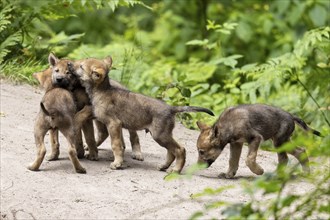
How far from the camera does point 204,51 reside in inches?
731

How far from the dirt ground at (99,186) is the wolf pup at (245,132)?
9.6 inches

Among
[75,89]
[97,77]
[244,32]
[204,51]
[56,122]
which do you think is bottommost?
[204,51]

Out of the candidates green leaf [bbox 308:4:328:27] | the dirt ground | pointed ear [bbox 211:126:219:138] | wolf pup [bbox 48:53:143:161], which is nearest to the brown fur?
wolf pup [bbox 48:53:143:161]

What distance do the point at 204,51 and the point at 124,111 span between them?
9.96 metres

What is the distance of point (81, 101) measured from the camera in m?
9.01

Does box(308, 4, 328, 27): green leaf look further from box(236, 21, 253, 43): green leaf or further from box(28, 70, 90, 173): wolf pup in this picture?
box(28, 70, 90, 173): wolf pup

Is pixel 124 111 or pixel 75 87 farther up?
pixel 75 87

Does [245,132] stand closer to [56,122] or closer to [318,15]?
[56,122]

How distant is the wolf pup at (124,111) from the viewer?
8.59 meters

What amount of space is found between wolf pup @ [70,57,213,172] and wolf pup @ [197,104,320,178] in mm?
208

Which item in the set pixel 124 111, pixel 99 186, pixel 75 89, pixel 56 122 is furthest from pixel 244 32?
pixel 99 186

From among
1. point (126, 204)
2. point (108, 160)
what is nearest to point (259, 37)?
point (108, 160)

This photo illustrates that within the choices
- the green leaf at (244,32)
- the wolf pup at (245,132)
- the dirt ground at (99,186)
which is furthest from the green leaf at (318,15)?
the wolf pup at (245,132)

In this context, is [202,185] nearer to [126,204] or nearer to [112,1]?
[126,204]
